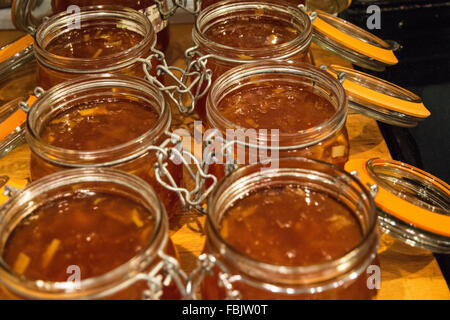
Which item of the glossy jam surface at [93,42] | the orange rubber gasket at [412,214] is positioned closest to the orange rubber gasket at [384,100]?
the orange rubber gasket at [412,214]

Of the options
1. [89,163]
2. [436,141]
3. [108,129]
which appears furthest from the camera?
[436,141]

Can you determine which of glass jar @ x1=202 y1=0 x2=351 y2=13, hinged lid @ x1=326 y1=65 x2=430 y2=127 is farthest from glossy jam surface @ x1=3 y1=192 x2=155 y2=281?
glass jar @ x1=202 y1=0 x2=351 y2=13

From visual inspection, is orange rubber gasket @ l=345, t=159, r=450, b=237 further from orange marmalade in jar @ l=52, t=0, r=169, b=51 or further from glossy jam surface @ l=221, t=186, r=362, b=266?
orange marmalade in jar @ l=52, t=0, r=169, b=51

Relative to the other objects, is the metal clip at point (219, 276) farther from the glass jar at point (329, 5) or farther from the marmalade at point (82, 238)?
the glass jar at point (329, 5)

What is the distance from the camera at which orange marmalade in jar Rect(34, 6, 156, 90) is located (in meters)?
1.24

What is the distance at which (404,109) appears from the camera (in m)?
1.27

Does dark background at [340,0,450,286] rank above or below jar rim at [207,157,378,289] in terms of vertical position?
below

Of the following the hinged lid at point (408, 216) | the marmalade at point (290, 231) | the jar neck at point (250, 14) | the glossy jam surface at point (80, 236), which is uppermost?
the jar neck at point (250, 14)

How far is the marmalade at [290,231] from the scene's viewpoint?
85 cm

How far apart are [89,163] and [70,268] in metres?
0.22

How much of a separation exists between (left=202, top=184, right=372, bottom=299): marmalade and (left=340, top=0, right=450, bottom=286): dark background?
0.89 metres

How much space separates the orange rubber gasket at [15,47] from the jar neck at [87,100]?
322 millimetres

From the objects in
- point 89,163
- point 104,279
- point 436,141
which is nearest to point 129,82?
point 89,163

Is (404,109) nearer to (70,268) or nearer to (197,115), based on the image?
(197,115)
